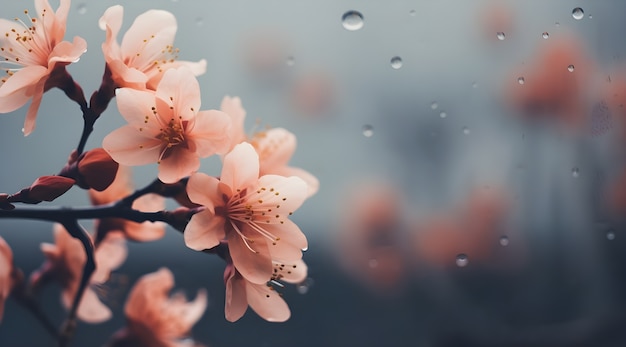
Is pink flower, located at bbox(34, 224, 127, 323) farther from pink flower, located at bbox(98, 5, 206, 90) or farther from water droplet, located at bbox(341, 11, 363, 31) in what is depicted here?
water droplet, located at bbox(341, 11, 363, 31)

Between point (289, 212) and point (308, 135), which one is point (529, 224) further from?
point (289, 212)

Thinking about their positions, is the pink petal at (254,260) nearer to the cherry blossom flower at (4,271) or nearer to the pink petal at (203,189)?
the pink petal at (203,189)

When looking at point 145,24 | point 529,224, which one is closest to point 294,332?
point 529,224

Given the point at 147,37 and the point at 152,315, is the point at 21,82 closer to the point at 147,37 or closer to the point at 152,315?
the point at 147,37

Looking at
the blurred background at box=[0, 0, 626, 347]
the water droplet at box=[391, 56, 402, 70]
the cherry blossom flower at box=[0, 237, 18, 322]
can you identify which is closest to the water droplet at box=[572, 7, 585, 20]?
the blurred background at box=[0, 0, 626, 347]

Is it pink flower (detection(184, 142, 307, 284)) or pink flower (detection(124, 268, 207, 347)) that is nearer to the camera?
pink flower (detection(184, 142, 307, 284))

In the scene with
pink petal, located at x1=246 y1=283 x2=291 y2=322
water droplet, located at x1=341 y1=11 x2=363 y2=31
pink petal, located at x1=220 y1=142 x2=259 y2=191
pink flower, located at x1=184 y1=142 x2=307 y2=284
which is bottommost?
pink petal, located at x1=246 y1=283 x2=291 y2=322

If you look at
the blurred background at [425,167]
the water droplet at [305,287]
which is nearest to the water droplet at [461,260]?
the blurred background at [425,167]

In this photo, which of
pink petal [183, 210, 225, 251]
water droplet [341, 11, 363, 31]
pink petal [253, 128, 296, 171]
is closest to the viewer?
pink petal [183, 210, 225, 251]
